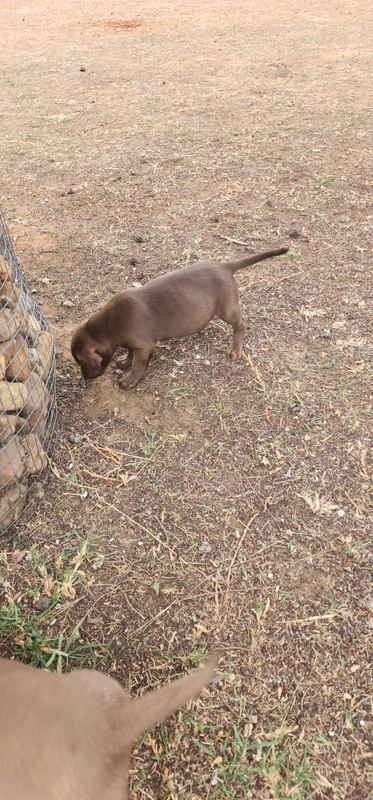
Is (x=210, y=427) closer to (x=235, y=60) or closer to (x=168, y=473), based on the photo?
(x=168, y=473)

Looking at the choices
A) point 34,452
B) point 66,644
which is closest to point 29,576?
point 66,644

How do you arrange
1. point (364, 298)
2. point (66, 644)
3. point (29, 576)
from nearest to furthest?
point (66, 644) < point (29, 576) < point (364, 298)

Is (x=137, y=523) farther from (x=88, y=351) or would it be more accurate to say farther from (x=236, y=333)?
(x=236, y=333)

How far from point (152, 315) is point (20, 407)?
113 centimetres

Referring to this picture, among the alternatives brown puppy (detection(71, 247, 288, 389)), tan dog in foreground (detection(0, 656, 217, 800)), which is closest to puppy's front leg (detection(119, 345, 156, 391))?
brown puppy (detection(71, 247, 288, 389))

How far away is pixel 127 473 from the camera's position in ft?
10.2

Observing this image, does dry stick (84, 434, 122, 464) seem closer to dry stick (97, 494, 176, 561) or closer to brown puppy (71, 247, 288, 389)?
dry stick (97, 494, 176, 561)

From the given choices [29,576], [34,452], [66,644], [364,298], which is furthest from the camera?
[364,298]

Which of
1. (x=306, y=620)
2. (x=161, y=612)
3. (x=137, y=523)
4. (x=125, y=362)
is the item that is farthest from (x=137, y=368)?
(x=306, y=620)

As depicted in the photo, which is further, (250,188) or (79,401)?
(250,188)

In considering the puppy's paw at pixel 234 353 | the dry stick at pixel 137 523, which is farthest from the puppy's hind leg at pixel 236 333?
the dry stick at pixel 137 523

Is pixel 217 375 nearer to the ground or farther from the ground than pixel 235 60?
nearer to the ground

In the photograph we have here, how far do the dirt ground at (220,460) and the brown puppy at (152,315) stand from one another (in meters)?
0.26

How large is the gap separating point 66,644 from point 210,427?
1.55 metres
